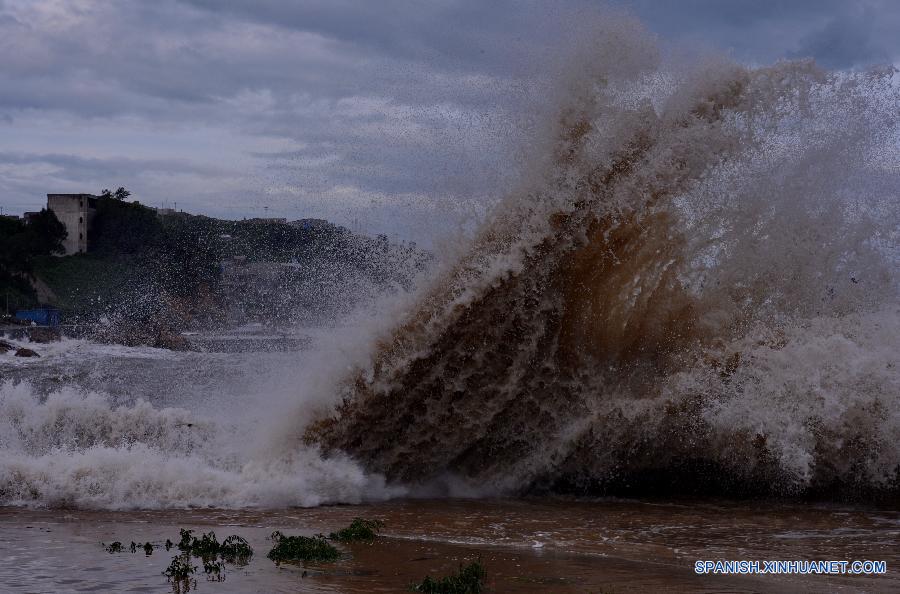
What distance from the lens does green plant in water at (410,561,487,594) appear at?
551 cm

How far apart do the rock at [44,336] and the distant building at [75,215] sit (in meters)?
32.5

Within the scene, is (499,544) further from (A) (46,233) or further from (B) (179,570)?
(A) (46,233)

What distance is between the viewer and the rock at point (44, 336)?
4011 centimetres

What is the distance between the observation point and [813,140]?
10438 millimetres

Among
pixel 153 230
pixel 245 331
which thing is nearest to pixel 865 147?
pixel 245 331

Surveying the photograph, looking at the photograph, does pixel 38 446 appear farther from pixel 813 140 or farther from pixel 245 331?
pixel 245 331

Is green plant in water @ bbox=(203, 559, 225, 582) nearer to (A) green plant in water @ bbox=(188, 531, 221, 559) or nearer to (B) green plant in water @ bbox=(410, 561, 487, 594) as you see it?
(A) green plant in water @ bbox=(188, 531, 221, 559)

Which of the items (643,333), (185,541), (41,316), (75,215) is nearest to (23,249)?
(75,215)

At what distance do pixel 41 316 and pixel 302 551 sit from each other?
177 ft

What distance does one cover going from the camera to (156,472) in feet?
30.2

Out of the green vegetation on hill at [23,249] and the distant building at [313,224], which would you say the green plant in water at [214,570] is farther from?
the green vegetation on hill at [23,249]

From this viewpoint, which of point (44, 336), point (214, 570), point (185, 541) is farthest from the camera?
point (44, 336)

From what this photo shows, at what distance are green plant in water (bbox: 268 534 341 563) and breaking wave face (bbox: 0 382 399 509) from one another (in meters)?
2.45

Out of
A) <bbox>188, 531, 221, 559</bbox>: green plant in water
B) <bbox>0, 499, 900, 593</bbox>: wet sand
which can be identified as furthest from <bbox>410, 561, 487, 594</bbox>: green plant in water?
<bbox>188, 531, 221, 559</bbox>: green plant in water
